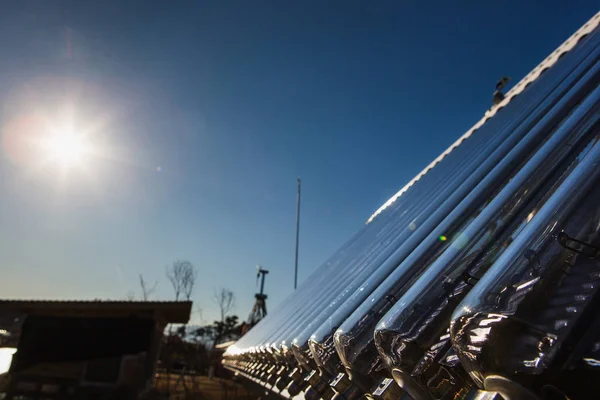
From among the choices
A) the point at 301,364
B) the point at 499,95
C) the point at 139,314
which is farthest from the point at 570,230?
the point at 139,314

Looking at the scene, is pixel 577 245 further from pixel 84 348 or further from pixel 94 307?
pixel 84 348

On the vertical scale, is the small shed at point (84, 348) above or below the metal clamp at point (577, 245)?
above

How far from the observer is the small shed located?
11.8m

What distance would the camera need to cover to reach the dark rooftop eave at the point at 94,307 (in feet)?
38.4

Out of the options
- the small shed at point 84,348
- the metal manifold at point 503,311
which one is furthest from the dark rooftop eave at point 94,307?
the metal manifold at point 503,311

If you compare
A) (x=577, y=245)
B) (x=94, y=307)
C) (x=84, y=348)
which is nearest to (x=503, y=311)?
(x=577, y=245)

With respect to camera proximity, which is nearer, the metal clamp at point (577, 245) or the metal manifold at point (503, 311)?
the metal manifold at point (503, 311)

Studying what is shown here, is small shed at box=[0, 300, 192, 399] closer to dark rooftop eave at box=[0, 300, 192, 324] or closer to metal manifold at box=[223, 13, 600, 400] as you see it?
dark rooftop eave at box=[0, 300, 192, 324]

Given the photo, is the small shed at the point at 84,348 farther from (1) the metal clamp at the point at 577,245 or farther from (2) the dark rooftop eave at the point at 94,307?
(1) the metal clamp at the point at 577,245

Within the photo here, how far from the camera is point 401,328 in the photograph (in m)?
0.94

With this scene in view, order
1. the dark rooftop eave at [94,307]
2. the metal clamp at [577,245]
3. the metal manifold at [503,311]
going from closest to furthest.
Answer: the metal manifold at [503,311]
the metal clamp at [577,245]
the dark rooftop eave at [94,307]

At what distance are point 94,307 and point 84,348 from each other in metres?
3.21

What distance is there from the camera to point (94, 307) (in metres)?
11.9

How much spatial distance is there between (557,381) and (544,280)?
6.8 inches
